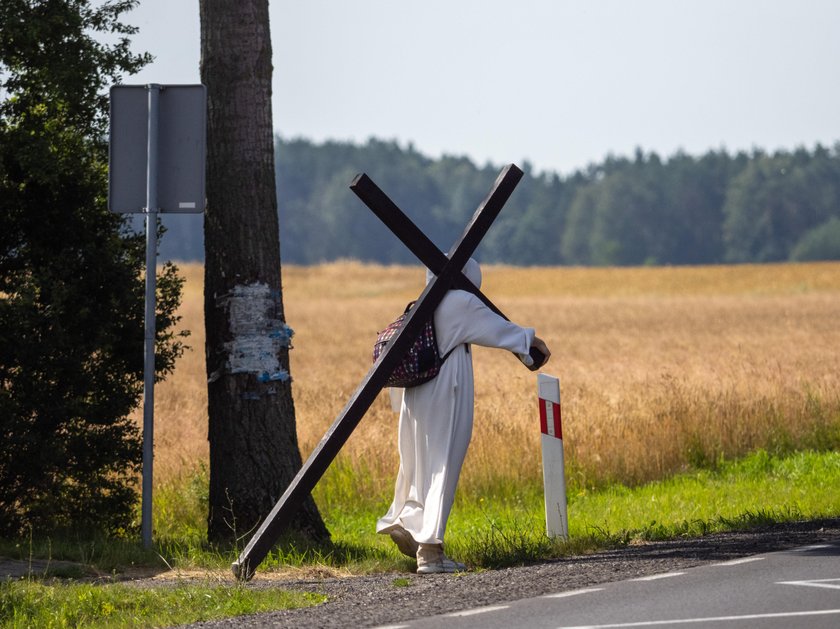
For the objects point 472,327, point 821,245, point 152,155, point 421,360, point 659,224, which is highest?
point 659,224

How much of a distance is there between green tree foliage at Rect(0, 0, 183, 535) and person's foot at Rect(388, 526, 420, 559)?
2.90m

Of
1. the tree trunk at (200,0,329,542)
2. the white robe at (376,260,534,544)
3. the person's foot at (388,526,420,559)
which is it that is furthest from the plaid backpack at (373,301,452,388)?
the tree trunk at (200,0,329,542)

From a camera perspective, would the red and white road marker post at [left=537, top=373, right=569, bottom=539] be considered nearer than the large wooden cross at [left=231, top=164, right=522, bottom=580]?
No

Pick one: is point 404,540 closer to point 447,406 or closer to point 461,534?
point 447,406

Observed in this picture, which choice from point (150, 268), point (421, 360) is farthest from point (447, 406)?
point (150, 268)

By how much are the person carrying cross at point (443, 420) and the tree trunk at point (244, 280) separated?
141 cm

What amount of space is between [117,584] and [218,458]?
1.83 metres

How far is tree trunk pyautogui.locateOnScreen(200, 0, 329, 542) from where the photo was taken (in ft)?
31.5

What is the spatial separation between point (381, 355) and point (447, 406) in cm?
52

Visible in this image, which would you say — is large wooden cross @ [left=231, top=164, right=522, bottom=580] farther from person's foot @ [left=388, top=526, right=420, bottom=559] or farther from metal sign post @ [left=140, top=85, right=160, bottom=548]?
metal sign post @ [left=140, top=85, right=160, bottom=548]

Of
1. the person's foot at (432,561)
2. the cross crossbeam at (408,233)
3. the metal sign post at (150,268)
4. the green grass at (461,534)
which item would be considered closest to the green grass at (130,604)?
the green grass at (461,534)

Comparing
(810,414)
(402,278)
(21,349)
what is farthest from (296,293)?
(21,349)

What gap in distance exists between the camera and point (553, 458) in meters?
9.52

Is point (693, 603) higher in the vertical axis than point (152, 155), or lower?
lower
